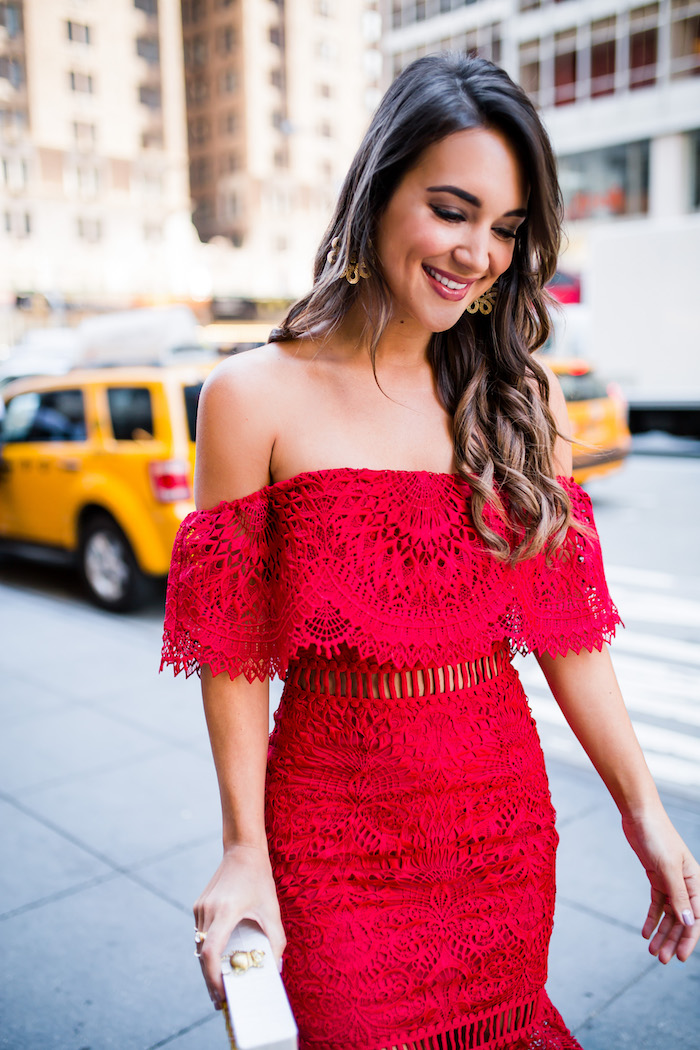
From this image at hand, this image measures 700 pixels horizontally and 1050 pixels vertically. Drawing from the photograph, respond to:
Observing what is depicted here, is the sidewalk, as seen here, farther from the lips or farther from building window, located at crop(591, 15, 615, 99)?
building window, located at crop(591, 15, 615, 99)

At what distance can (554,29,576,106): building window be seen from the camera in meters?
30.3

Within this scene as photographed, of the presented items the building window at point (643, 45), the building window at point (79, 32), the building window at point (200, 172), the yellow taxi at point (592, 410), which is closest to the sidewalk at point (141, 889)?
the yellow taxi at point (592, 410)

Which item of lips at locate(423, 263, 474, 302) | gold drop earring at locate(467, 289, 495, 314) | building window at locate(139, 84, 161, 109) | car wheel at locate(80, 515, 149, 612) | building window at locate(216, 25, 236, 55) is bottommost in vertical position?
car wheel at locate(80, 515, 149, 612)

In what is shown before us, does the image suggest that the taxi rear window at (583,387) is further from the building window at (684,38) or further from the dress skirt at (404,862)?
the building window at (684,38)

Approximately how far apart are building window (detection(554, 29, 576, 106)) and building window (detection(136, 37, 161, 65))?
31.3 m

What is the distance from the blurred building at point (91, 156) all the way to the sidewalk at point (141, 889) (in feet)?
138

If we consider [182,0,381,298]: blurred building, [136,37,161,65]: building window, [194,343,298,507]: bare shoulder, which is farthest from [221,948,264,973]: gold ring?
[182,0,381,298]: blurred building

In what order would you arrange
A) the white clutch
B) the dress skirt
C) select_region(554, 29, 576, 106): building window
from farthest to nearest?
select_region(554, 29, 576, 106): building window, the dress skirt, the white clutch

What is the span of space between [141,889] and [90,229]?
5500 cm

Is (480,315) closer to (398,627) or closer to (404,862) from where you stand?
(398,627)

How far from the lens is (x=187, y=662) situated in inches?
55.9

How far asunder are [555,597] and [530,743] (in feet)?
0.77

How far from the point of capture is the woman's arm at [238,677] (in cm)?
134

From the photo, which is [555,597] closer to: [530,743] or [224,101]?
[530,743]
